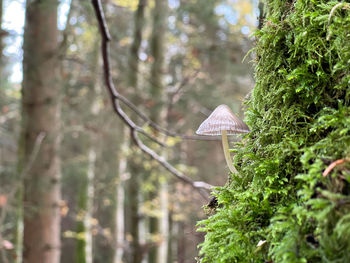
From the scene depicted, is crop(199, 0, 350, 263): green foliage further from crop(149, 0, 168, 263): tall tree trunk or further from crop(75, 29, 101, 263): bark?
crop(75, 29, 101, 263): bark

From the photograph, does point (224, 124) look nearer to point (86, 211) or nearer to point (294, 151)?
point (294, 151)

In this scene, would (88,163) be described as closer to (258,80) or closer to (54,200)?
(54,200)

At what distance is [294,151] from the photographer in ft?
3.37

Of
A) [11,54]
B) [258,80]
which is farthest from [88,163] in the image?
[258,80]

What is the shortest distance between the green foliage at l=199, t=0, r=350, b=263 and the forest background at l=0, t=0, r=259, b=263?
119 inches

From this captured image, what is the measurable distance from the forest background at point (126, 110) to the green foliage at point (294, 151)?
3.01 m

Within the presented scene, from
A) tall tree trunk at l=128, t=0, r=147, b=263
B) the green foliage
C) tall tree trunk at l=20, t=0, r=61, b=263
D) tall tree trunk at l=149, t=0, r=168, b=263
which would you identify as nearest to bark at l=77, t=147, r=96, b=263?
tall tree trunk at l=149, t=0, r=168, b=263

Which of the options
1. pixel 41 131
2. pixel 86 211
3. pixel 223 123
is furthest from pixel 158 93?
pixel 223 123

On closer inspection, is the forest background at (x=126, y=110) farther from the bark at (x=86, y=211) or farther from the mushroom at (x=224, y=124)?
the mushroom at (x=224, y=124)

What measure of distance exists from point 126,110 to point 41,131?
19.0ft

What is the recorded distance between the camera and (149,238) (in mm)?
8891

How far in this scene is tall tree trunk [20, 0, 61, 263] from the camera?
412 cm

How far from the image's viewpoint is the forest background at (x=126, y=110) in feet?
14.3

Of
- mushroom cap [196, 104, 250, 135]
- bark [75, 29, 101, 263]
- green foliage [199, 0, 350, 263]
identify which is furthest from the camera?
bark [75, 29, 101, 263]
